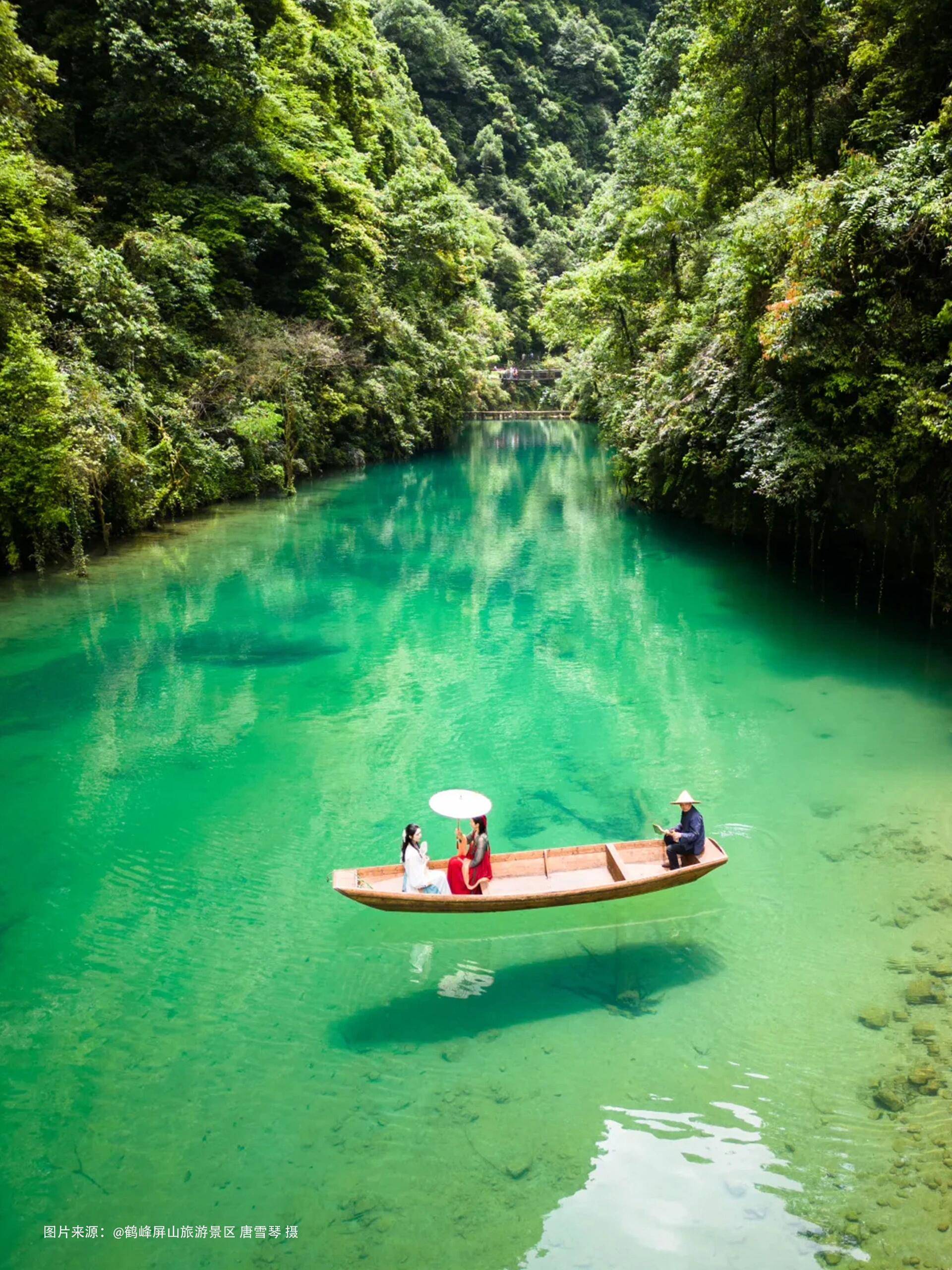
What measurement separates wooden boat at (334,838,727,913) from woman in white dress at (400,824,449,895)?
16 centimetres

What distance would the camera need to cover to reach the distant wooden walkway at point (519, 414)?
68562 mm

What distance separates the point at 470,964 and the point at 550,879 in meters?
1.00

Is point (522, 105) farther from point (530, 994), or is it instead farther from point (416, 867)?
point (530, 994)

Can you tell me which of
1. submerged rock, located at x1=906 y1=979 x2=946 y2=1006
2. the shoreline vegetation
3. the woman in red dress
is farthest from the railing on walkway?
submerged rock, located at x1=906 y1=979 x2=946 y2=1006

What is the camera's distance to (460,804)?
7035mm

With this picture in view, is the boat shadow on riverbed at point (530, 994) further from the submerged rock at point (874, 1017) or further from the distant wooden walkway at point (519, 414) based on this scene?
the distant wooden walkway at point (519, 414)

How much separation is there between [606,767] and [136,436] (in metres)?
16.5

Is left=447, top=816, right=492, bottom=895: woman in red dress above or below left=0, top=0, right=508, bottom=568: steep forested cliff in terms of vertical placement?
below

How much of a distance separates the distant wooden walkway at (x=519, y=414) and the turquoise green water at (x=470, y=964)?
5711cm

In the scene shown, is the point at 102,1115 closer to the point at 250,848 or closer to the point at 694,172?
the point at 250,848

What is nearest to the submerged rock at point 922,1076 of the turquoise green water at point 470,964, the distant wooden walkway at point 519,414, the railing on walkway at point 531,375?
the turquoise green water at point 470,964

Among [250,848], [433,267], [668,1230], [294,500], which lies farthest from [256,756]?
[433,267]

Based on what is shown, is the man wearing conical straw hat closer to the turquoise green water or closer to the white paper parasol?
the turquoise green water

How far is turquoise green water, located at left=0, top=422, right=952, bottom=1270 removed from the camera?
4.80 m
